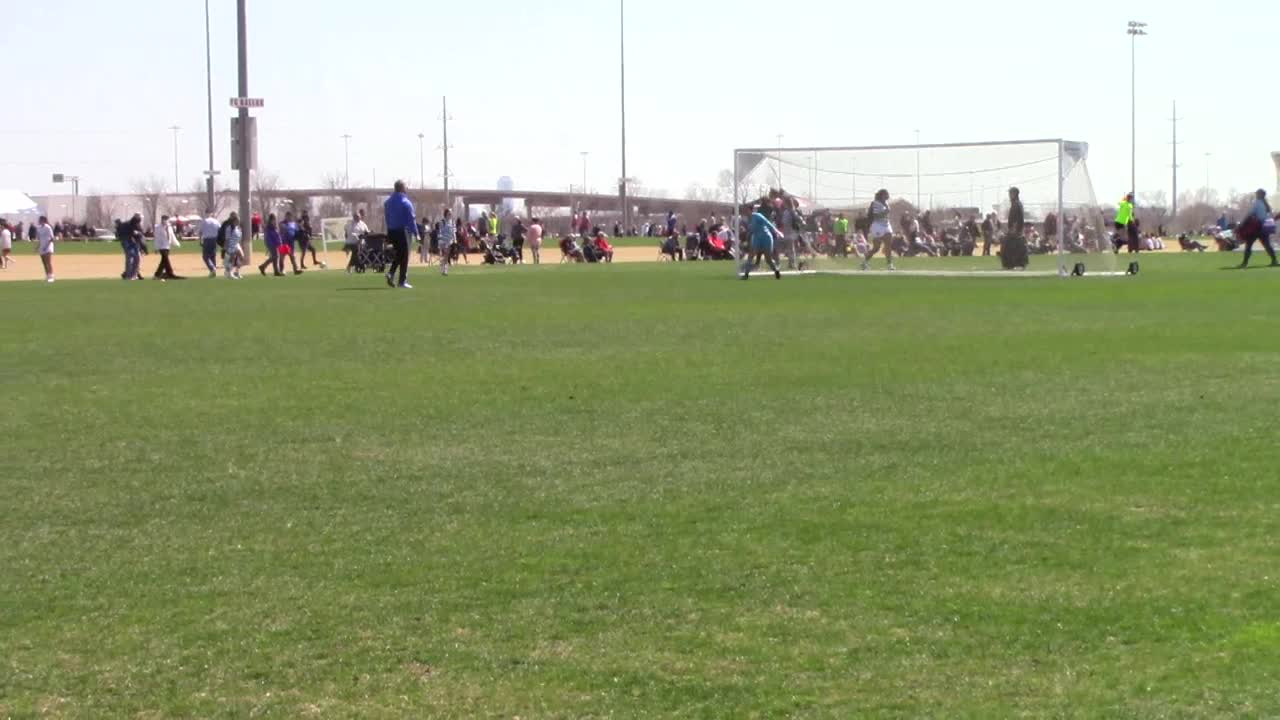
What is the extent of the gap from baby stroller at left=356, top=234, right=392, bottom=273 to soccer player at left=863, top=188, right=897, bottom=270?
10.8 meters

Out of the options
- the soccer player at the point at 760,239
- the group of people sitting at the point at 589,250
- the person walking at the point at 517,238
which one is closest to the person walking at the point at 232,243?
the soccer player at the point at 760,239

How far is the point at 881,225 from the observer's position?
36.0 metres

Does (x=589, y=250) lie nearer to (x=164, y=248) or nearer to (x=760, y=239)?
(x=164, y=248)

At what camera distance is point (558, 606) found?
19.7ft

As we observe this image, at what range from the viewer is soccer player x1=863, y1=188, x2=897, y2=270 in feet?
118

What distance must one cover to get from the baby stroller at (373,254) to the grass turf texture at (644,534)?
2512 cm

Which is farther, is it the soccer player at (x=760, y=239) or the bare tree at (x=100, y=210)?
the bare tree at (x=100, y=210)

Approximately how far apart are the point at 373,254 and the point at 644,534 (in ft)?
112

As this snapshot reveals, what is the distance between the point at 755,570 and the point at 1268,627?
1.79 m

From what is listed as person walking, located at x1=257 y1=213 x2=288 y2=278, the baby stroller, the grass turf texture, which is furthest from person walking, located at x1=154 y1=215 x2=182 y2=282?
the grass turf texture

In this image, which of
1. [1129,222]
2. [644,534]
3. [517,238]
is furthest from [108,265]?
[644,534]

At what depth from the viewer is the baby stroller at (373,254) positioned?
4028 cm

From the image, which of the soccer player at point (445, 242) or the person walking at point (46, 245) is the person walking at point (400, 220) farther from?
the person walking at point (46, 245)

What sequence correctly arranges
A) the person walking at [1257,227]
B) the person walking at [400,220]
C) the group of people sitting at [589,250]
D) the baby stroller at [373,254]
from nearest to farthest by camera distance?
the person walking at [400,220], the person walking at [1257,227], the baby stroller at [373,254], the group of people sitting at [589,250]
